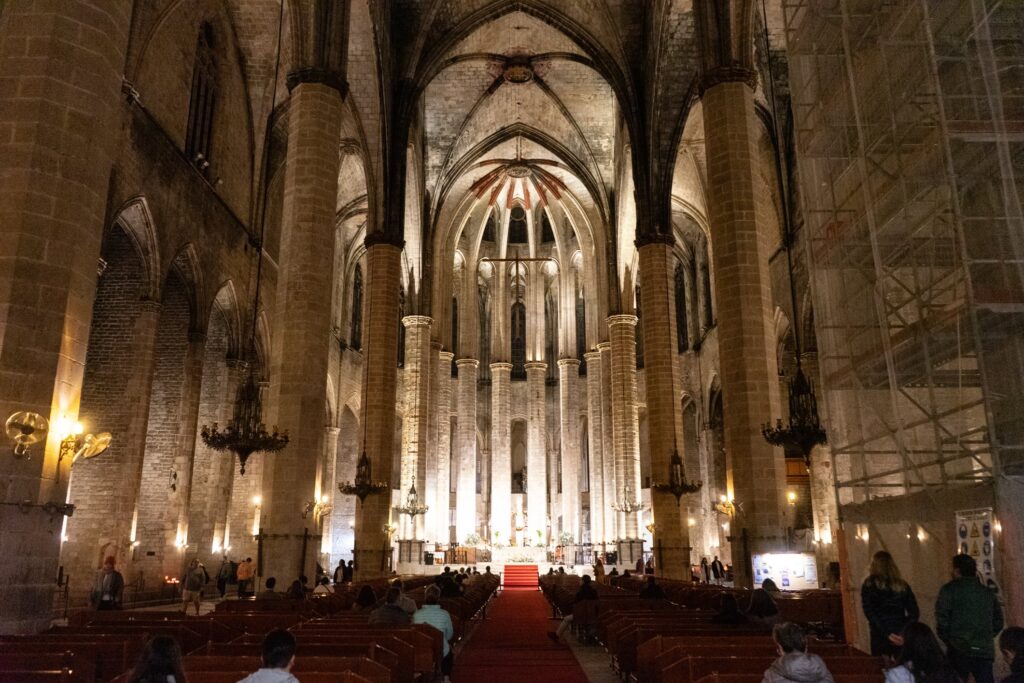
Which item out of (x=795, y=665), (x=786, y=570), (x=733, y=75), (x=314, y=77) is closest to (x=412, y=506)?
(x=314, y=77)

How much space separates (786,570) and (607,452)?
65.4ft

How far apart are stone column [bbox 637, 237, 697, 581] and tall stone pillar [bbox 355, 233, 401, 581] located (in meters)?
7.21

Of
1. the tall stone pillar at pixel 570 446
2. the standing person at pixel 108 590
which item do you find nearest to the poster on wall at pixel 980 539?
the standing person at pixel 108 590

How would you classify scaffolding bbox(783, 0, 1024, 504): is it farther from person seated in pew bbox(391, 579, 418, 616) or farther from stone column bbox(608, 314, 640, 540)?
stone column bbox(608, 314, 640, 540)

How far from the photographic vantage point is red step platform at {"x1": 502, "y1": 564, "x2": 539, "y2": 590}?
32531mm

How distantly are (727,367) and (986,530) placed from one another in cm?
742

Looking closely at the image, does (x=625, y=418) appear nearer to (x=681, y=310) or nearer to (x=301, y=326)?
(x=681, y=310)

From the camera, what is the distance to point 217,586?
2173cm

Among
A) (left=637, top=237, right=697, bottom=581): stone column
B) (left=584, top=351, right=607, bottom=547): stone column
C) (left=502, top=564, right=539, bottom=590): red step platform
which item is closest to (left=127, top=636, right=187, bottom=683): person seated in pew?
(left=637, top=237, right=697, bottom=581): stone column

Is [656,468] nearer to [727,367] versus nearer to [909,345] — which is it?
[727,367]

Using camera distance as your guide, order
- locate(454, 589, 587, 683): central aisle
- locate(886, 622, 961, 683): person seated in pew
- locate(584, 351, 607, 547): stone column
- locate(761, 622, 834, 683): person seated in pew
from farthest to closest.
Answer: locate(584, 351, 607, 547): stone column → locate(454, 589, 587, 683): central aisle → locate(886, 622, 961, 683): person seated in pew → locate(761, 622, 834, 683): person seated in pew

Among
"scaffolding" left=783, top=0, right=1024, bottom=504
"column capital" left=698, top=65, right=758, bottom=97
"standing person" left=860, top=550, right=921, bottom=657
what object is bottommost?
"standing person" left=860, top=550, right=921, bottom=657

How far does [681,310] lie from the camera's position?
35406mm

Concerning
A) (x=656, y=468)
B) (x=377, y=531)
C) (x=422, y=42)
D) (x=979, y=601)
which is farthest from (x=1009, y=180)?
(x=422, y=42)
